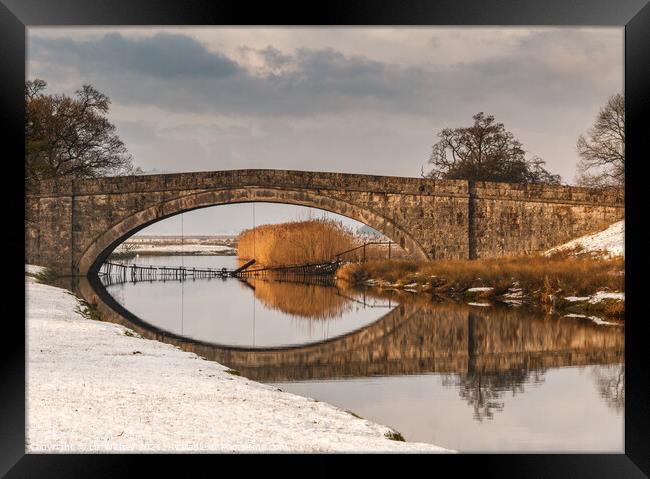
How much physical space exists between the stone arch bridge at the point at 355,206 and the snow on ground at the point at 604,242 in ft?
3.10

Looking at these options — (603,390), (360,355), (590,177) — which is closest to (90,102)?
(590,177)

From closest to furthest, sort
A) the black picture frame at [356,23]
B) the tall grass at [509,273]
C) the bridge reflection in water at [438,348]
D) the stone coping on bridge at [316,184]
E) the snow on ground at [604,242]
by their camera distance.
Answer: the black picture frame at [356,23] → the bridge reflection in water at [438,348] → the tall grass at [509,273] → the snow on ground at [604,242] → the stone coping on bridge at [316,184]

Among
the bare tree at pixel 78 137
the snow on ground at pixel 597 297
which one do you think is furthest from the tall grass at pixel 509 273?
the bare tree at pixel 78 137

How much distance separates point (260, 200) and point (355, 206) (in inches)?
99.2

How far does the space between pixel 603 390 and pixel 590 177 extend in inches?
635

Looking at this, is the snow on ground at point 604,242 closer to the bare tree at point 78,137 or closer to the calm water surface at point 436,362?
the calm water surface at point 436,362

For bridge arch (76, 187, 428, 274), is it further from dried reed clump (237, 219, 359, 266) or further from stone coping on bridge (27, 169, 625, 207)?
dried reed clump (237, 219, 359, 266)

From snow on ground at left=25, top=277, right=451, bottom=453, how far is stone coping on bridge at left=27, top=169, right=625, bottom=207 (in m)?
13.3

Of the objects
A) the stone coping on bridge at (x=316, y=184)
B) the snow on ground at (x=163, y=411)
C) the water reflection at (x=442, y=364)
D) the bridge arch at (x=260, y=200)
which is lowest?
the water reflection at (x=442, y=364)

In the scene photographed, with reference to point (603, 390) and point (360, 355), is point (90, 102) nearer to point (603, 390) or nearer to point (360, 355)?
point (360, 355)

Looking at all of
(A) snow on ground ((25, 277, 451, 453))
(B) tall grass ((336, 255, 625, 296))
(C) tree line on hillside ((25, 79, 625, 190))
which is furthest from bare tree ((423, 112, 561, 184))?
(A) snow on ground ((25, 277, 451, 453))

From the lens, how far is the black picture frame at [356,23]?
13.0 feet

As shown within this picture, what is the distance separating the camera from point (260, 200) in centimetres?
2045

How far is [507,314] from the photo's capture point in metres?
12.3
